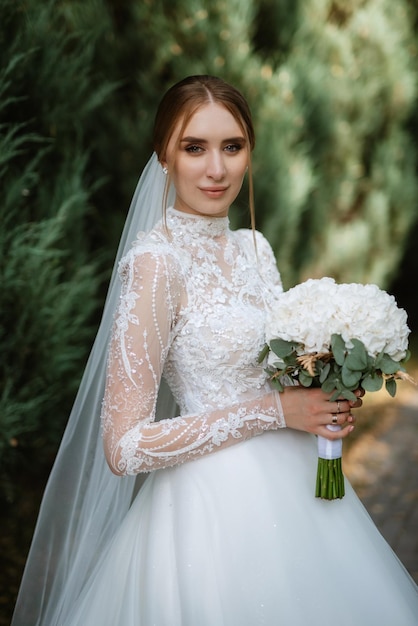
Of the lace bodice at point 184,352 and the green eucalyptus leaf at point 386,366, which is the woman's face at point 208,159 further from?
the green eucalyptus leaf at point 386,366

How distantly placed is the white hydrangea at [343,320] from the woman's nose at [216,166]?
516 millimetres

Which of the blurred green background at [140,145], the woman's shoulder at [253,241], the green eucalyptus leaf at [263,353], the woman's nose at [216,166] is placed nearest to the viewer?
the green eucalyptus leaf at [263,353]

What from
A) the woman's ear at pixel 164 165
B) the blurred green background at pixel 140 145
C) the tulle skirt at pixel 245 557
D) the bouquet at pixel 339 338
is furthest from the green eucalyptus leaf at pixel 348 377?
the blurred green background at pixel 140 145

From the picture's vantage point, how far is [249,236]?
2875mm

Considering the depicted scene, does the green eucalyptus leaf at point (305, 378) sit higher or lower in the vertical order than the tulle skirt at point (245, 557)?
higher

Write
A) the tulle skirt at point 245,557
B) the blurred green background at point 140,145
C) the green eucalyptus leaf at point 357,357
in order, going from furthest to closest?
the blurred green background at point 140,145 → the tulle skirt at point 245,557 → the green eucalyptus leaf at point 357,357

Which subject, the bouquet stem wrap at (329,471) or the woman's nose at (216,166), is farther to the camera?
the woman's nose at (216,166)

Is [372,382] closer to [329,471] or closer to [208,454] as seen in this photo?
[329,471]

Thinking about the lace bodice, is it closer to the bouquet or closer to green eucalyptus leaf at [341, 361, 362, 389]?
the bouquet

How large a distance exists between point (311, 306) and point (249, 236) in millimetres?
862

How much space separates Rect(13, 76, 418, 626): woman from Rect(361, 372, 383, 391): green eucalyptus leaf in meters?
0.14

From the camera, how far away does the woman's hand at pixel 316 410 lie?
6.93 feet

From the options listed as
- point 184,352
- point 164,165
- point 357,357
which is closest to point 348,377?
point 357,357

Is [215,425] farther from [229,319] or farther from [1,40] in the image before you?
[1,40]
